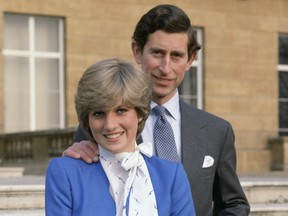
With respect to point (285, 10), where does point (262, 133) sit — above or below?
below

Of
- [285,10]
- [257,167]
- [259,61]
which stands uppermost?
[285,10]

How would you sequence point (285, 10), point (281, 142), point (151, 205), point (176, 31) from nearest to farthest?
1. point (151, 205)
2. point (176, 31)
3. point (281, 142)
4. point (285, 10)

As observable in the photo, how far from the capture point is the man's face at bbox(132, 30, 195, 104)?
9.32ft

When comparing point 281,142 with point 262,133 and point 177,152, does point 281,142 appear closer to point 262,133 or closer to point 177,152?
point 262,133

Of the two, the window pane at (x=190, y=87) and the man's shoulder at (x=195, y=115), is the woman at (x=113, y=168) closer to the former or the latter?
the man's shoulder at (x=195, y=115)

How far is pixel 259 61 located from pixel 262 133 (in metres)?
1.66

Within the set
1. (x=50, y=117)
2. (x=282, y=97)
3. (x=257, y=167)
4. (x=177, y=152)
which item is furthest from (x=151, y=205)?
(x=282, y=97)

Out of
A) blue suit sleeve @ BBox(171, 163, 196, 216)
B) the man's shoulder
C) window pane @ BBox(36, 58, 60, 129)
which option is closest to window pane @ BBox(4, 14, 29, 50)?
window pane @ BBox(36, 58, 60, 129)

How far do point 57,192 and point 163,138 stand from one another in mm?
551

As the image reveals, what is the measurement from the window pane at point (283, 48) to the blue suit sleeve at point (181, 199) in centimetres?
1744

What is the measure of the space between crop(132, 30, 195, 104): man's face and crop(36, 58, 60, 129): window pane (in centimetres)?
1375

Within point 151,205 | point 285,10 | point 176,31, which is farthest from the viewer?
point 285,10

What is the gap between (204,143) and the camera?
9.79ft

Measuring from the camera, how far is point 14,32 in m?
16.3
